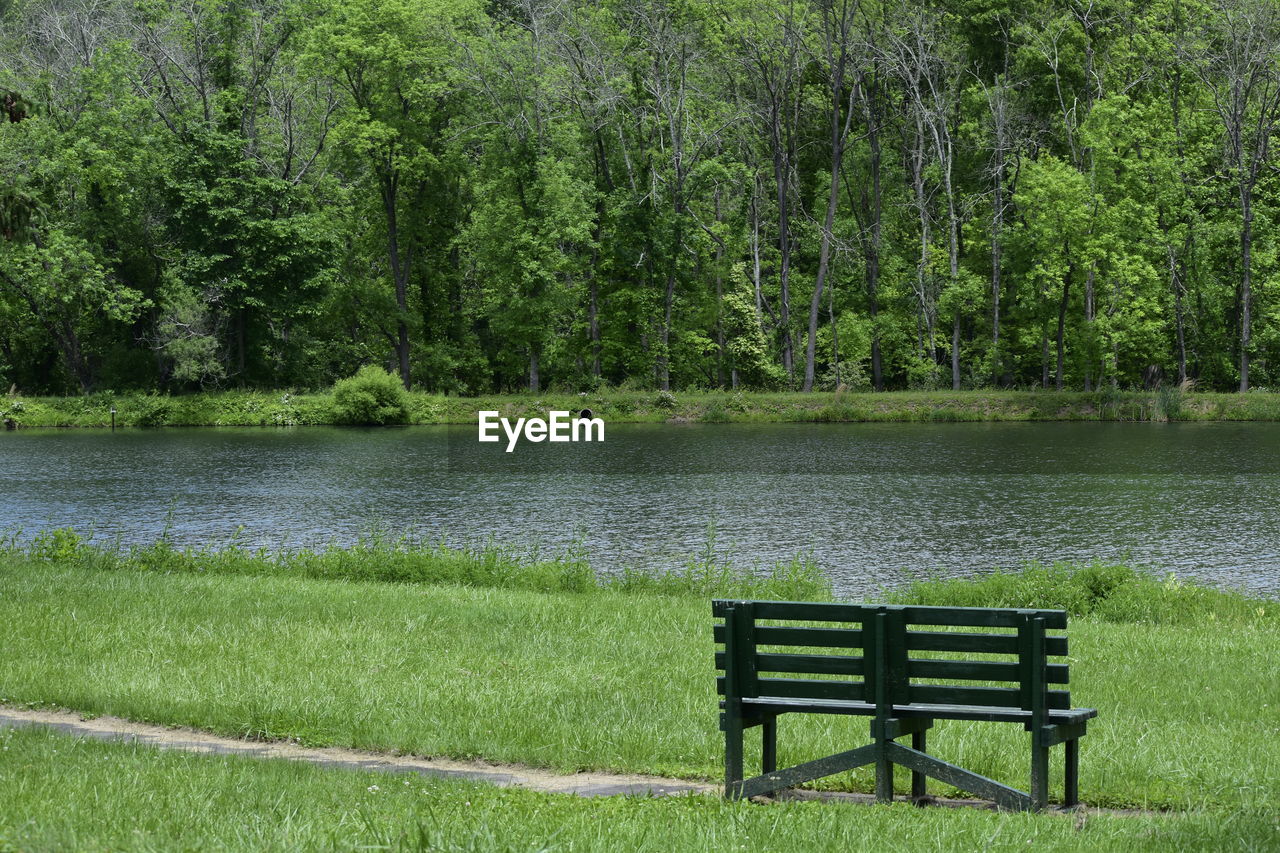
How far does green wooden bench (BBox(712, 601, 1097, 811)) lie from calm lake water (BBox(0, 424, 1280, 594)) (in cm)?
1236

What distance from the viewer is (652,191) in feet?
217

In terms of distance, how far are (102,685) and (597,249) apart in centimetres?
5906

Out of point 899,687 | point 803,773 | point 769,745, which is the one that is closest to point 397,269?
point 769,745

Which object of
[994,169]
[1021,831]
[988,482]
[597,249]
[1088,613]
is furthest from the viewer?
[597,249]

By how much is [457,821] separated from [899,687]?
2799mm

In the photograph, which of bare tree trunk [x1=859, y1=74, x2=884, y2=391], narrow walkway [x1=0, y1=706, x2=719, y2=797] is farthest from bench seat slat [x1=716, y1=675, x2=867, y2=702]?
bare tree trunk [x1=859, y1=74, x2=884, y2=391]

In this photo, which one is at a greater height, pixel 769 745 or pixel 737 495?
pixel 769 745

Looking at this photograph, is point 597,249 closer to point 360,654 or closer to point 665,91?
point 665,91

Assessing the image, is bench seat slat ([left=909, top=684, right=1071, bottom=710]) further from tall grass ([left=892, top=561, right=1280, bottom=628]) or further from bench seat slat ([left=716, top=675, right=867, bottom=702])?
tall grass ([left=892, top=561, right=1280, bottom=628])

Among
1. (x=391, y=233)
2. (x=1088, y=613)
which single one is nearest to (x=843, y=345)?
(x=391, y=233)

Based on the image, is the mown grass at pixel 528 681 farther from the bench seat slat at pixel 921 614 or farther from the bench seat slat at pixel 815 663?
the bench seat slat at pixel 921 614

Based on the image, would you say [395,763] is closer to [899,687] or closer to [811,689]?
[811,689]

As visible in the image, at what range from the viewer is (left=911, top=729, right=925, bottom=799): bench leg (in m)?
8.13

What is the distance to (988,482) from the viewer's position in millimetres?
35844
